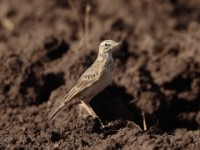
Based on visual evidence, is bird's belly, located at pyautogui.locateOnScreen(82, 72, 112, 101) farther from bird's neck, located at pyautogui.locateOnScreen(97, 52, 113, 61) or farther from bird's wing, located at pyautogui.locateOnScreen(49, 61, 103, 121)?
bird's neck, located at pyautogui.locateOnScreen(97, 52, 113, 61)

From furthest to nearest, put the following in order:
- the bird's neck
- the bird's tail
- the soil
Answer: the bird's neck < the bird's tail < the soil

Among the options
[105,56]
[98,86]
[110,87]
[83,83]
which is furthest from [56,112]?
[110,87]

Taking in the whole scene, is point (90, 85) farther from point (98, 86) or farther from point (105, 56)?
point (105, 56)

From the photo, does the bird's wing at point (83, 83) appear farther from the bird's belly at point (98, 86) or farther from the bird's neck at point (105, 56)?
the bird's neck at point (105, 56)

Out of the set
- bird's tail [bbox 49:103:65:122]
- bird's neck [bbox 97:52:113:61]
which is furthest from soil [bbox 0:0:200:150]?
bird's neck [bbox 97:52:113:61]

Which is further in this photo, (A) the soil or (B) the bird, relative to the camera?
(B) the bird
